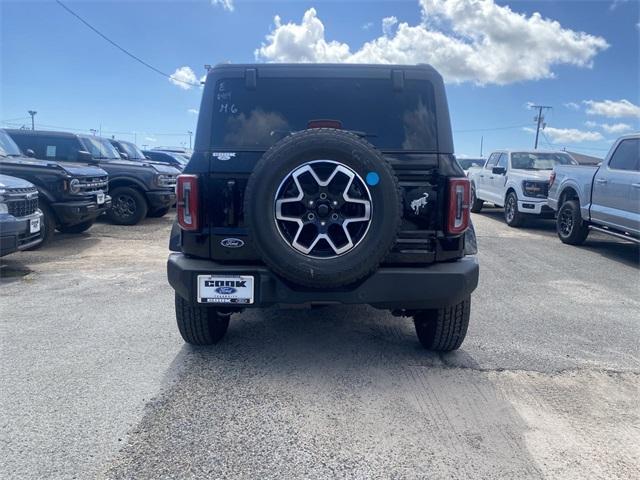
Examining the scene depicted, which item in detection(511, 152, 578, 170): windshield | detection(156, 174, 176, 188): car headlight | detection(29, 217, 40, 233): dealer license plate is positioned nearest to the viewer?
detection(29, 217, 40, 233): dealer license plate

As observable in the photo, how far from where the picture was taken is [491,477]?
244 centimetres

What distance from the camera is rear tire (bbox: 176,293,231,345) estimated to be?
12.3 ft

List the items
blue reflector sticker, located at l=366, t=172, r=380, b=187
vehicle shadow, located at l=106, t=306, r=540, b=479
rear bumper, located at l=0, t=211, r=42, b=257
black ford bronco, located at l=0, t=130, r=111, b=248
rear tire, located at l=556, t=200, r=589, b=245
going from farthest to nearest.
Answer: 1. rear tire, located at l=556, t=200, r=589, b=245
2. black ford bronco, located at l=0, t=130, r=111, b=248
3. rear bumper, located at l=0, t=211, r=42, b=257
4. blue reflector sticker, located at l=366, t=172, r=380, b=187
5. vehicle shadow, located at l=106, t=306, r=540, b=479

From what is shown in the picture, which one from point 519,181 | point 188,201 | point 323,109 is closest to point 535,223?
point 519,181

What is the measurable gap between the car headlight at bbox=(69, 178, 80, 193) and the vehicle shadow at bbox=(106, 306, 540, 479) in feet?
18.4

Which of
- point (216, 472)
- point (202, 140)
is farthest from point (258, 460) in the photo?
point (202, 140)

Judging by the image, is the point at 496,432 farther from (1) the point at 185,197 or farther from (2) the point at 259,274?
(1) the point at 185,197

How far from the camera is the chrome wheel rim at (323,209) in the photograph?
9.89ft

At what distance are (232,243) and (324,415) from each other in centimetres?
124

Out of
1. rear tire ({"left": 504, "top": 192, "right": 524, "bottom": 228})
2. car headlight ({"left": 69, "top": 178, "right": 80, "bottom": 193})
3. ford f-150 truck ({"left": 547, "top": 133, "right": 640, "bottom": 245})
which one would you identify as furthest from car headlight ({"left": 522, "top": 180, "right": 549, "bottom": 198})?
car headlight ({"left": 69, "top": 178, "right": 80, "bottom": 193})

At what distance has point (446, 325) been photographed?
3.74 m

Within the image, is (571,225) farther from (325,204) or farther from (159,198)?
(159,198)

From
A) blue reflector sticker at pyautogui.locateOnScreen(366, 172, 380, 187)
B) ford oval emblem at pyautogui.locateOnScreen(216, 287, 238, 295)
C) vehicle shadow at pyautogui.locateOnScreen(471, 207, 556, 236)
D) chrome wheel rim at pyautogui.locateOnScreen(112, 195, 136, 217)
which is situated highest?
blue reflector sticker at pyautogui.locateOnScreen(366, 172, 380, 187)

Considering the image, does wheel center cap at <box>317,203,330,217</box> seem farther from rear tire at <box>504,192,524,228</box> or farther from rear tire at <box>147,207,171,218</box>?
rear tire at <box>147,207,171,218</box>
